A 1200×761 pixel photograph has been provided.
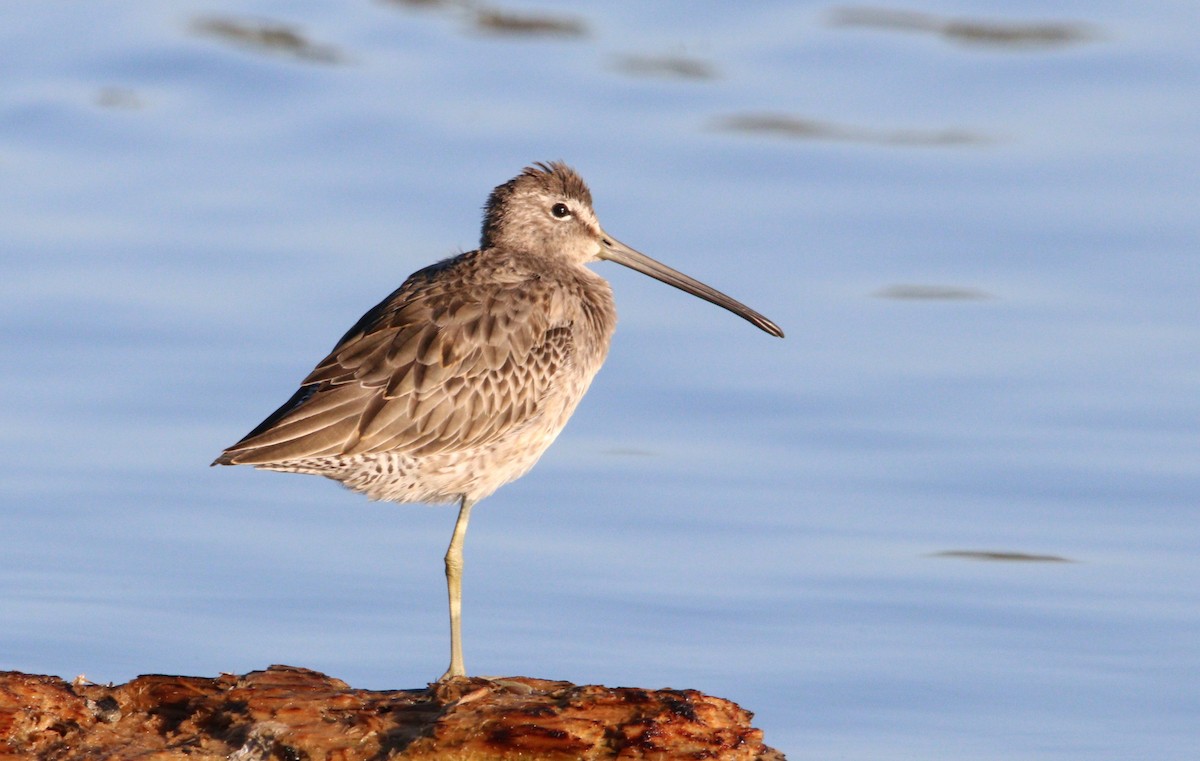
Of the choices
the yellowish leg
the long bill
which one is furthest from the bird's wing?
the long bill

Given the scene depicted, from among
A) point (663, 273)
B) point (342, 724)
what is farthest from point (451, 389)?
point (342, 724)

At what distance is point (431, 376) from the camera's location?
7961 millimetres

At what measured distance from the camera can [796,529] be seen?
9.56 meters

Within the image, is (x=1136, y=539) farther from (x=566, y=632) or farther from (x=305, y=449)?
(x=305, y=449)

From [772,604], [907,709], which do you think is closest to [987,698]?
[907,709]

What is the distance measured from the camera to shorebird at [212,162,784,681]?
7699 mm

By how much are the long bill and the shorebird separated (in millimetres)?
488

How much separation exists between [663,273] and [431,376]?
5.24 feet

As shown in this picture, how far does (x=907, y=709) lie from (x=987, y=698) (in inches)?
13.2

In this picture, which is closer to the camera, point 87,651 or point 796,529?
point 87,651

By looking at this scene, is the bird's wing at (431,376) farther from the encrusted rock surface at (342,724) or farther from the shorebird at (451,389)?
the encrusted rock surface at (342,724)

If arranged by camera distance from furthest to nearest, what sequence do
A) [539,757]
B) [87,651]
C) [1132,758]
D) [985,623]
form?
1. [985,623]
2. [87,651]
3. [1132,758]
4. [539,757]

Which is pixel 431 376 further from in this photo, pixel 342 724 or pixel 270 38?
pixel 270 38

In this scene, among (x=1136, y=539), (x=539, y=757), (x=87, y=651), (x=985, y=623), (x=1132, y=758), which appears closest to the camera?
(x=539, y=757)
